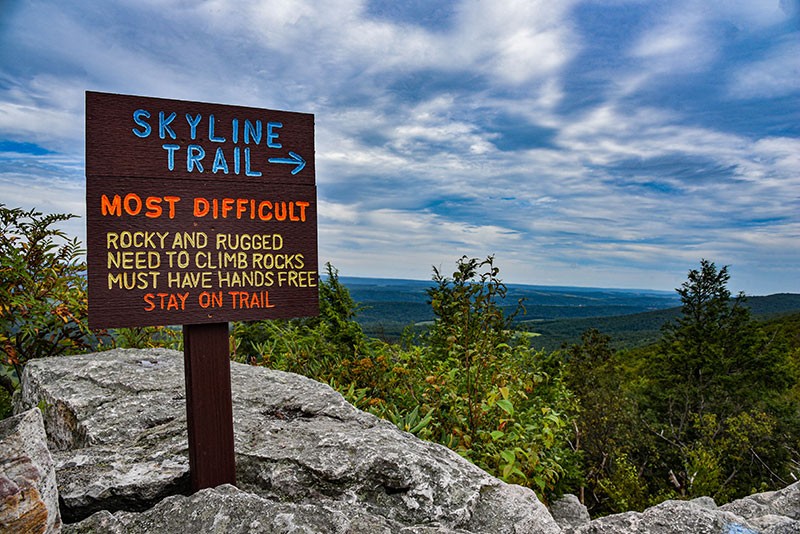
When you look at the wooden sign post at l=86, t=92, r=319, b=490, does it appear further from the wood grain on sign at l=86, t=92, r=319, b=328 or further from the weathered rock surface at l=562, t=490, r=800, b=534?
the weathered rock surface at l=562, t=490, r=800, b=534

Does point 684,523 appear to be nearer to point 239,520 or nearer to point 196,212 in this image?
point 239,520

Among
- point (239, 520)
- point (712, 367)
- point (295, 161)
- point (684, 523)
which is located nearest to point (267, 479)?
point (239, 520)

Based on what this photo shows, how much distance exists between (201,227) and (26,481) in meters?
1.68

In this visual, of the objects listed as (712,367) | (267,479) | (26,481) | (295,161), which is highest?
(295,161)

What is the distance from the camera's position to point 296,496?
3475 mm

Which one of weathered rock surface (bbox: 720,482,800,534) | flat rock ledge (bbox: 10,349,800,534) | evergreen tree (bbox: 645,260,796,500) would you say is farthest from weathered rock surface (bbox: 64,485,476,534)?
evergreen tree (bbox: 645,260,796,500)

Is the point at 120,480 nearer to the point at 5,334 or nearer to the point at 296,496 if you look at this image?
the point at 296,496

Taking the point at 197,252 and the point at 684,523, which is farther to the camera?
the point at 197,252

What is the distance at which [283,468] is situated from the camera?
12.0ft

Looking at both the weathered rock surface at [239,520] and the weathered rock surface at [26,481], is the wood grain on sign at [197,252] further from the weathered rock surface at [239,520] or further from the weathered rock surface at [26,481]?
the weathered rock surface at [239,520]

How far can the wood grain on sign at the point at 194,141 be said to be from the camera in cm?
347

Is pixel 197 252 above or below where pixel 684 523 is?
above

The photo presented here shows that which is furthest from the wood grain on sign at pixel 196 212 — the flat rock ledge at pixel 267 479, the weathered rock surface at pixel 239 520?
the weathered rock surface at pixel 239 520

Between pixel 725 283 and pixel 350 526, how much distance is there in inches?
667
